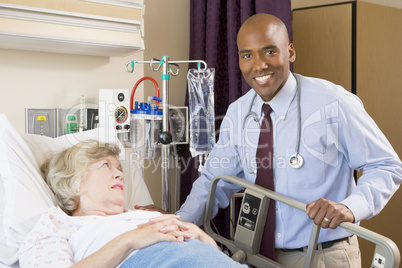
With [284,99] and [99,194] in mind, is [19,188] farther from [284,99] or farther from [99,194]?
[284,99]

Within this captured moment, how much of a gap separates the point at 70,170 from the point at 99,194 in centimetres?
16

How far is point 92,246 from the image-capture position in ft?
5.23

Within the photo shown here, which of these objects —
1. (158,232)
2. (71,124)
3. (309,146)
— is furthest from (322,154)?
(71,124)

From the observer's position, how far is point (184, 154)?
3.13 m

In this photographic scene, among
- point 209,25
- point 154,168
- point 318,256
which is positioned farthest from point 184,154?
point 318,256

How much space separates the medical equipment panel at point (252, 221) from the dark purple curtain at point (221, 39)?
1120 mm

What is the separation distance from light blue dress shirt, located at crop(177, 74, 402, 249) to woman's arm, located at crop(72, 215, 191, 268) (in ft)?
1.21

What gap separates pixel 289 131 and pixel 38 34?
3.98ft

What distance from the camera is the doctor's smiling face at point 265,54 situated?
5.95ft

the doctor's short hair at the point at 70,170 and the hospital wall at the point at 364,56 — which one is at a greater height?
the hospital wall at the point at 364,56

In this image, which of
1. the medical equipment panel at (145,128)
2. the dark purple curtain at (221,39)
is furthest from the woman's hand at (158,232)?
the dark purple curtain at (221,39)

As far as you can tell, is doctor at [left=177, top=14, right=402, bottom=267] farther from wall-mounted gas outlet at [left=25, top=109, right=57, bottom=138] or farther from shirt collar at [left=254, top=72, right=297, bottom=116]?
wall-mounted gas outlet at [left=25, top=109, right=57, bottom=138]

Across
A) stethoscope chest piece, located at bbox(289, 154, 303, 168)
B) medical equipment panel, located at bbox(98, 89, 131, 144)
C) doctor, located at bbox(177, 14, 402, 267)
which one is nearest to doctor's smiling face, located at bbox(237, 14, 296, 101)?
doctor, located at bbox(177, 14, 402, 267)

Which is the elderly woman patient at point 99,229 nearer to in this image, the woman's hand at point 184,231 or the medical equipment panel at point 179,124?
the woman's hand at point 184,231
